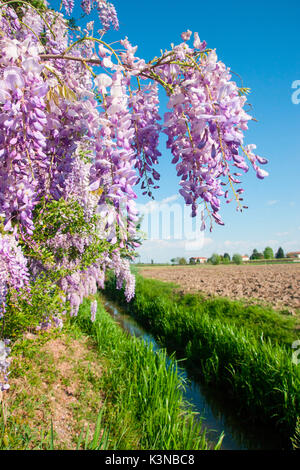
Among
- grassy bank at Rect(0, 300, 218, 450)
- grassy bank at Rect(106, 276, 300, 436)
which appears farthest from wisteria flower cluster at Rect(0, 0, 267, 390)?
grassy bank at Rect(106, 276, 300, 436)

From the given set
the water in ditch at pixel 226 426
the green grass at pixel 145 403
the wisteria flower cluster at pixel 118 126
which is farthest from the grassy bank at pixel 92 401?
the wisteria flower cluster at pixel 118 126

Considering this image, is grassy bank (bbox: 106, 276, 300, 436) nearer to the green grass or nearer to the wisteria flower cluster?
the green grass

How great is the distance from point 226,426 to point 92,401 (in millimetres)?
2916

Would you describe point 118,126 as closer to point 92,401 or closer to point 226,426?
point 92,401

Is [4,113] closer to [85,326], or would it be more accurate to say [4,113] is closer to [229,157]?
[229,157]

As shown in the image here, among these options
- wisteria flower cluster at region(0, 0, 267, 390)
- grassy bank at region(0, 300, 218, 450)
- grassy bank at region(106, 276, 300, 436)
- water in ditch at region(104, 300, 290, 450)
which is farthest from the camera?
grassy bank at region(106, 276, 300, 436)

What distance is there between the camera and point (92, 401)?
521cm

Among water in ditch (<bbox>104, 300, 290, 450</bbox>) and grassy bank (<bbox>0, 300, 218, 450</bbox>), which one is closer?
grassy bank (<bbox>0, 300, 218, 450</bbox>)

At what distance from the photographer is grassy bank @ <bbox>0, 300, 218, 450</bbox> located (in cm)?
390

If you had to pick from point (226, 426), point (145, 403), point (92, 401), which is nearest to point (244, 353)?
point (226, 426)

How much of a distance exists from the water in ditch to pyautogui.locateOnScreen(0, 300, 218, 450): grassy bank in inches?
26.0

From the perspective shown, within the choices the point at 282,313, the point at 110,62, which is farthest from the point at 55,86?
the point at 282,313

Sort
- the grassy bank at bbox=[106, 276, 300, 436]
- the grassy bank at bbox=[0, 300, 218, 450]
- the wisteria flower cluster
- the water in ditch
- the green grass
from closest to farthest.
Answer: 1. the wisteria flower cluster
2. the grassy bank at bbox=[0, 300, 218, 450]
3. the green grass
4. the water in ditch
5. the grassy bank at bbox=[106, 276, 300, 436]

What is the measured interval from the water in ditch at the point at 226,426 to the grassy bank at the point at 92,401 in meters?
0.66
